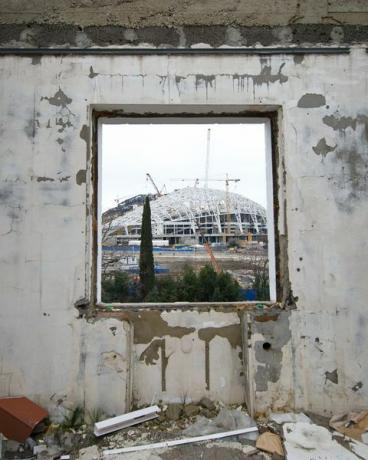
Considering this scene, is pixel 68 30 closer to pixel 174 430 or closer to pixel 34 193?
pixel 34 193

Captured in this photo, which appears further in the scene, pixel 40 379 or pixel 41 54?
pixel 41 54

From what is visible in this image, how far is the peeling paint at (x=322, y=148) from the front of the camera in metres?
2.52

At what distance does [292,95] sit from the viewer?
2.54m

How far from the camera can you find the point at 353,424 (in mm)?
2266

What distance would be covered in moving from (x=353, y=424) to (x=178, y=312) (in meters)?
1.34

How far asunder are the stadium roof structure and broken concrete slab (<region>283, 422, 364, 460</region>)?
12942mm

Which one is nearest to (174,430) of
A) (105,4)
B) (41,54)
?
(41,54)

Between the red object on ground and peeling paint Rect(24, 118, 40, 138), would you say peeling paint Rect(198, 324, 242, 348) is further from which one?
peeling paint Rect(24, 118, 40, 138)

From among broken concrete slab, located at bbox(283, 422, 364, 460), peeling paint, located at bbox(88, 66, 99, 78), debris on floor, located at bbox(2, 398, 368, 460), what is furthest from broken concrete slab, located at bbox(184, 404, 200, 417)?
peeling paint, located at bbox(88, 66, 99, 78)

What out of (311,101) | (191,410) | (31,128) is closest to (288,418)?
(191,410)

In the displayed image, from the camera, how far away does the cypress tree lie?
41.8 ft

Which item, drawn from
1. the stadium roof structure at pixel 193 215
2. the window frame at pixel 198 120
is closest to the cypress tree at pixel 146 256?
the stadium roof structure at pixel 193 215

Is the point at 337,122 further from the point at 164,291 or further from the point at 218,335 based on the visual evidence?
the point at 164,291

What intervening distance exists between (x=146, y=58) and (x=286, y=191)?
1400 mm
